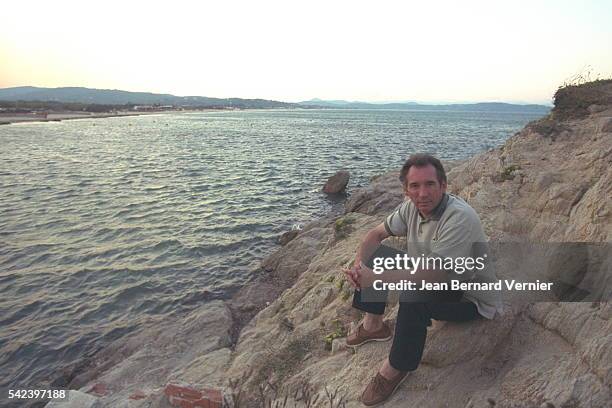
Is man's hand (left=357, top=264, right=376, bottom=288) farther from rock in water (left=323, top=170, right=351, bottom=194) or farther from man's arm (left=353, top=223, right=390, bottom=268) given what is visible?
rock in water (left=323, top=170, right=351, bottom=194)

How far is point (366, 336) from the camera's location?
5.32m

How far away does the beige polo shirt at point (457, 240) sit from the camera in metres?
3.92

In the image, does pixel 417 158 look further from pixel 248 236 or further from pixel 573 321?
pixel 248 236

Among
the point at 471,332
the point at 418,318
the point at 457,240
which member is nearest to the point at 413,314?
the point at 418,318

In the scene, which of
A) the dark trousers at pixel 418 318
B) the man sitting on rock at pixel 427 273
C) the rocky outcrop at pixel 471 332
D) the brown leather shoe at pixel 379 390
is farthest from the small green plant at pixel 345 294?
the dark trousers at pixel 418 318

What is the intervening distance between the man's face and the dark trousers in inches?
40.3

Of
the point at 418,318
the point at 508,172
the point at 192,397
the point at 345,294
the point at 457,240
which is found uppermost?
the point at 508,172

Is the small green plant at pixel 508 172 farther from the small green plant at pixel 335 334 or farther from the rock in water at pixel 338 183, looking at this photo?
the rock in water at pixel 338 183

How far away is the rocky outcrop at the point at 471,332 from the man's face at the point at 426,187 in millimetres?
1649

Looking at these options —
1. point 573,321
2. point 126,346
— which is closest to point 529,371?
point 573,321

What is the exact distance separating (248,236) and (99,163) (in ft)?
91.3

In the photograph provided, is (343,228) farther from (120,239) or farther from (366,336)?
(120,239)

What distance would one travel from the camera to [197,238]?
1680cm

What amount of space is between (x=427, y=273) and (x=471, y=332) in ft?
4.08
